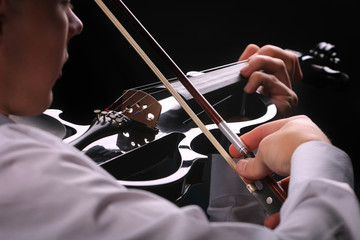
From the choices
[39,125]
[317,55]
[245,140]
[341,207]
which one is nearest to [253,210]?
[245,140]

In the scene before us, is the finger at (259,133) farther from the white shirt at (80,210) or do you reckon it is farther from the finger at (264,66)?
the finger at (264,66)

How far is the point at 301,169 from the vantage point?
349mm

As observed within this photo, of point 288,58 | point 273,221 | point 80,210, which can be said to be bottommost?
point 288,58

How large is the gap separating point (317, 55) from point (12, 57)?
98 centimetres

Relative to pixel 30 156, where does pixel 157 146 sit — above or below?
below

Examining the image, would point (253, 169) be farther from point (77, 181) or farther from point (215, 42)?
point (215, 42)

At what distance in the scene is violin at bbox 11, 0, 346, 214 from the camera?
49cm

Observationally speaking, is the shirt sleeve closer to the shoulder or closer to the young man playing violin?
the young man playing violin

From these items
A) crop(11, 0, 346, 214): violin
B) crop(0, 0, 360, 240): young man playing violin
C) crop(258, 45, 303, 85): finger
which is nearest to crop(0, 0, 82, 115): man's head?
crop(0, 0, 360, 240): young man playing violin

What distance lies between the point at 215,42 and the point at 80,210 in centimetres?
112

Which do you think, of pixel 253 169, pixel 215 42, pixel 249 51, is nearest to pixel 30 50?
pixel 253 169

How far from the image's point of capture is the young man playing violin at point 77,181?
238mm

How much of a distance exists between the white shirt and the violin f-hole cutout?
1.03ft

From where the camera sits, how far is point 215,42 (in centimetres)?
129
